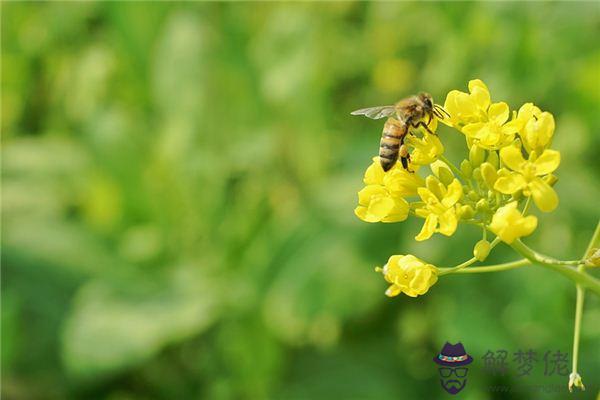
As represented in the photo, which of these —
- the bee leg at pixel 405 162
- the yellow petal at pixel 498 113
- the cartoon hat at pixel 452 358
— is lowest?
the cartoon hat at pixel 452 358

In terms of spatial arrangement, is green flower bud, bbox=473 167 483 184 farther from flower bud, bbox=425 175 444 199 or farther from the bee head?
the bee head

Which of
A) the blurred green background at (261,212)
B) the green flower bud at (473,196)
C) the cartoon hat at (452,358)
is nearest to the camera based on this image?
the green flower bud at (473,196)

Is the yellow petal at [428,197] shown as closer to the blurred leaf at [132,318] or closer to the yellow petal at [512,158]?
the yellow petal at [512,158]

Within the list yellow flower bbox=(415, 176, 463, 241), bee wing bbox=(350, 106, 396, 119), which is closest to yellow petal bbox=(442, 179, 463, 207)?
yellow flower bbox=(415, 176, 463, 241)

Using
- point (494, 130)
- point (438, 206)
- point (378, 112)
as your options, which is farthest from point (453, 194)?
point (378, 112)

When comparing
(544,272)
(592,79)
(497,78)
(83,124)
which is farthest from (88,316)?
(592,79)

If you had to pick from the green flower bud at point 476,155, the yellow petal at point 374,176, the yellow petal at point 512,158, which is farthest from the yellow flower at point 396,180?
the yellow petal at point 512,158
